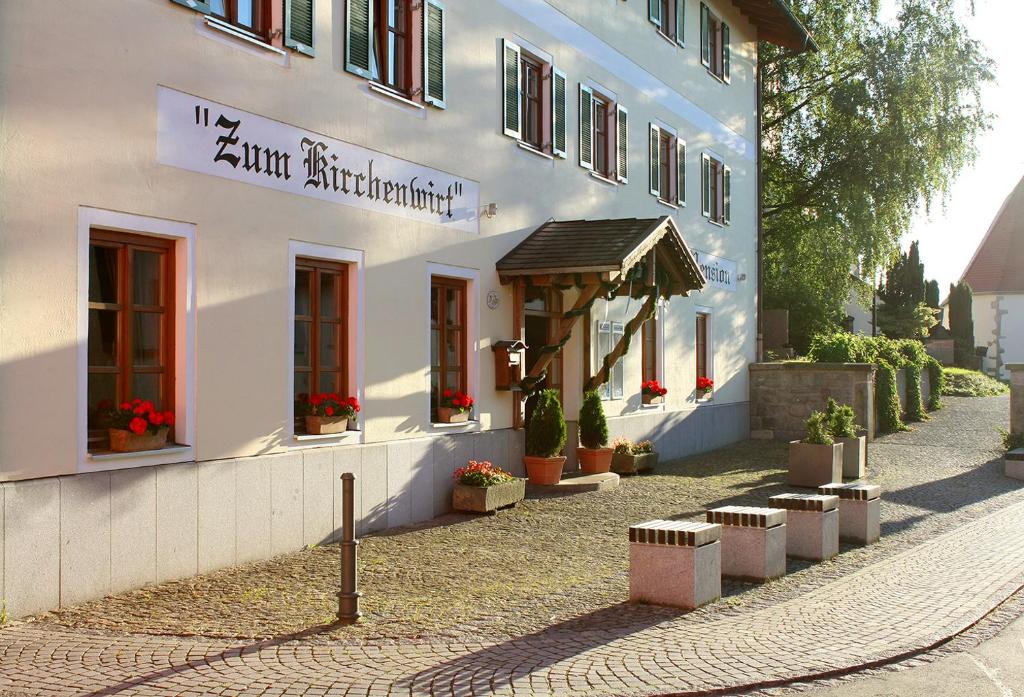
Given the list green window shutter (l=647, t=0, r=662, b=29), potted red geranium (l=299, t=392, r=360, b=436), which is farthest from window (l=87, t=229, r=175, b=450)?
green window shutter (l=647, t=0, r=662, b=29)

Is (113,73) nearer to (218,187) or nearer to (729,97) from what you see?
(218,187)

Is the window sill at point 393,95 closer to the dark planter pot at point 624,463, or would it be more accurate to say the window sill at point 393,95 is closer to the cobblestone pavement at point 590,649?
the cobblestone pavement at point 590,649

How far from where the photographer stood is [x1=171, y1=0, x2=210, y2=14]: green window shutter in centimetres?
874

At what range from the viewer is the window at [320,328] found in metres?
10.4

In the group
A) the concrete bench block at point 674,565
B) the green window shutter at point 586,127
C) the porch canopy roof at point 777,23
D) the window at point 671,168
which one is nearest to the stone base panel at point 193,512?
the concrete bench block at point 674,565

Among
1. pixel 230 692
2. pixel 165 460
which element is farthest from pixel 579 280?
pixel 230 692

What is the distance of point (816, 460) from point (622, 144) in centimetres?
619

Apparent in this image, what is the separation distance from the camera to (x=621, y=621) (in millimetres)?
7277

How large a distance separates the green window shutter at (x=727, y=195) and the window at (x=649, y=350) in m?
4.88

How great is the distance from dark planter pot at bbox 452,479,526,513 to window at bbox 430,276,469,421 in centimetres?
104

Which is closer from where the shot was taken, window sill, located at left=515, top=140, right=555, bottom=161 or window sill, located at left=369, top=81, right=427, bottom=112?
window sill, located at left=369, top=81, right=427, bottom=112

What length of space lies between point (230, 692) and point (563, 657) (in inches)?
77.2

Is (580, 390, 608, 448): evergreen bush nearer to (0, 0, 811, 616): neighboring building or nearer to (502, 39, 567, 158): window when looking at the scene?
(0, 0, 811, 616): neighboring building

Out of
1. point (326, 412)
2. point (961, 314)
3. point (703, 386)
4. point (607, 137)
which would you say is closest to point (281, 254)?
point (326, 412)
